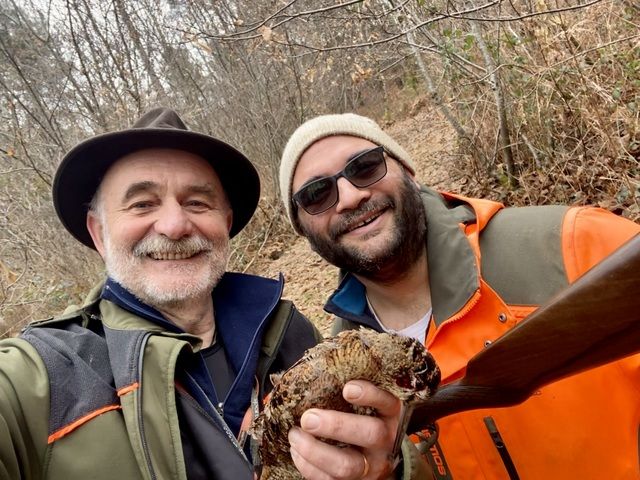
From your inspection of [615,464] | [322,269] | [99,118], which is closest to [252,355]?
[615,464]

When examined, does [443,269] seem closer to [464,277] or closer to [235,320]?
[464,277]

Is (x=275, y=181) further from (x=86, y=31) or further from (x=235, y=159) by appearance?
(x=235, y=159)

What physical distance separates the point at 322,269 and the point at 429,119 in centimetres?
728

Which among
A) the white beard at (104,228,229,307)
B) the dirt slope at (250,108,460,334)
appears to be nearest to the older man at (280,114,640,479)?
the white beard at (104,228,229,307)

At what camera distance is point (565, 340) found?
1066 millimetres

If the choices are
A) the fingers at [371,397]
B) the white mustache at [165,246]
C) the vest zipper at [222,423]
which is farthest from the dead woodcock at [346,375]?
the white mustache at [165,246]

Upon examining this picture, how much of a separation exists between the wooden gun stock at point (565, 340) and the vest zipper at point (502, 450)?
58cm

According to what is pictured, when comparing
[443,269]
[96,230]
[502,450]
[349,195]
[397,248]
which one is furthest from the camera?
[96,230]

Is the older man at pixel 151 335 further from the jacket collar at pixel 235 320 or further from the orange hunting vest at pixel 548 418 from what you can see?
the orange hunting vest at pixel 548 418

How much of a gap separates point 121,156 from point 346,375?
1948 mm

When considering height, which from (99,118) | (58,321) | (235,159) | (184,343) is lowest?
(184,343)

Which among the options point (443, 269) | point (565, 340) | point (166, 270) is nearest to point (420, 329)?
point (443, 269)

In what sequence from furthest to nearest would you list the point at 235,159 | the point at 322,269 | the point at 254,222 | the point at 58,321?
the point at 254,222 → the point at 322,269 → the point at 235,159 → the point at 58,321

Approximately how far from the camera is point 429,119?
13.0 m
